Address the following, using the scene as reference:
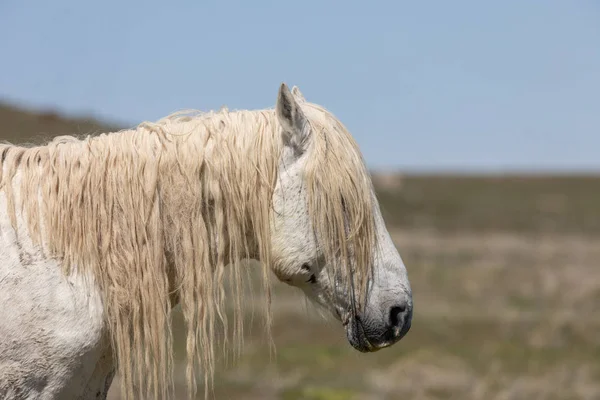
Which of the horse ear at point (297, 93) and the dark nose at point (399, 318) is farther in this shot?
the horse ear at point (297, 93)

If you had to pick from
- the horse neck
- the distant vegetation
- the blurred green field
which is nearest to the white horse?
the horse neck

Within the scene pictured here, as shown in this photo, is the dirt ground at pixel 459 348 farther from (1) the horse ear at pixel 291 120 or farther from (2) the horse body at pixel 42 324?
(2) the horse body at pixel 42 324

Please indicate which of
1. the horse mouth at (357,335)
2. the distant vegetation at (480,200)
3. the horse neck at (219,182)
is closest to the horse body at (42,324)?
the horse neck at (219,182)

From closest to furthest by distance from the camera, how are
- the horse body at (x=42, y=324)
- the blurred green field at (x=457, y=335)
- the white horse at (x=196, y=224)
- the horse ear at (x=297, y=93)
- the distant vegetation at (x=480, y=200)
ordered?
the horse body at (x=42, y=324) < the white horse at (x=196, y=224) < the horse ear at (x=297, y=93) < the blurred green field at (x=457, y=335) < the distant vegetation at (x=480, y=200)

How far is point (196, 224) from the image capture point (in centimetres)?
308

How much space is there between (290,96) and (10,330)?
134 cm

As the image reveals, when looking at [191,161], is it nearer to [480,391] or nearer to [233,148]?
[233,148]

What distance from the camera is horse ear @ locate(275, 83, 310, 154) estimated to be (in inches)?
119

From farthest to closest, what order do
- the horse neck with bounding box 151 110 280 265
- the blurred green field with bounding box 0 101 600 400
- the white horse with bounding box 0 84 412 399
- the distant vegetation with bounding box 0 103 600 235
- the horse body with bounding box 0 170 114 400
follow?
the distant vegetation with bounding box 0 103 600 235
the blurred green field with bounding box 0 101 600 400
the horse neck with bounding box 151 110 280 265
the white horse with bounding box 0 84 412 399
the horse body with bounding box 0 170 114 400

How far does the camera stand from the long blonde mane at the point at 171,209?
297 centimetres

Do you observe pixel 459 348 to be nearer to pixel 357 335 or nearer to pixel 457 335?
pixel 457 335

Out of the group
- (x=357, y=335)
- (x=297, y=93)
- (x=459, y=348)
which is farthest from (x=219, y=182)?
(x=459, y=348)

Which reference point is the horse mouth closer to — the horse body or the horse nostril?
the horse nostril

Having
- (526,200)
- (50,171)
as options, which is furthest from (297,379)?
(526,200)
